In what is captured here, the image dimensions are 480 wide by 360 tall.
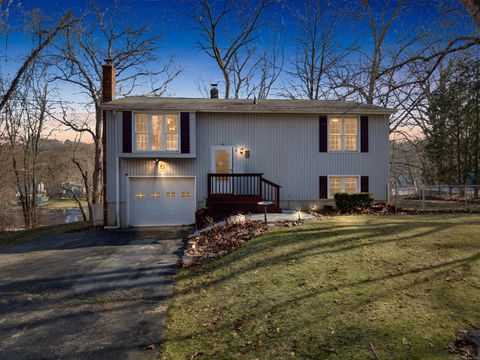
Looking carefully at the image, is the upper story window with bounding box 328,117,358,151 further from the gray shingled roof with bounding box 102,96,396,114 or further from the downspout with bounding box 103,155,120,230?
the downspout with bounding box 103,155,120,230

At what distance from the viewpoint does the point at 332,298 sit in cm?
484

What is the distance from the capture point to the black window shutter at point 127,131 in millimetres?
13812

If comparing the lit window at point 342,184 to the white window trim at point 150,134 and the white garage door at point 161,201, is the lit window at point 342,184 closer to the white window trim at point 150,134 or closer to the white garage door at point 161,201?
the white garage door at point 161,201

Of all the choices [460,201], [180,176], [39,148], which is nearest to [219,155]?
[180,176]

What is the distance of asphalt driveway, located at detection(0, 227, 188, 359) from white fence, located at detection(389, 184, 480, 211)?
11327 mm

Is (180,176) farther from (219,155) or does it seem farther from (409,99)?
(409,99)

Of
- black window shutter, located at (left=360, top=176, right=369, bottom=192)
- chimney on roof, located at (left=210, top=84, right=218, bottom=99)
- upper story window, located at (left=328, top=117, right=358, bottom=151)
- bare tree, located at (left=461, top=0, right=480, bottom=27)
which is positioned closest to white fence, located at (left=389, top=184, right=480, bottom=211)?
black window shutter, located at (left=360, top=176, right=369, bottom=192)

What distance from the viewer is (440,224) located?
30.6 feet

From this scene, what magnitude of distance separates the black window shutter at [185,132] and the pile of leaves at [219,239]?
467 cm

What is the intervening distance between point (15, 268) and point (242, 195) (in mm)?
8533

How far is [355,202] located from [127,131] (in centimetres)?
1121

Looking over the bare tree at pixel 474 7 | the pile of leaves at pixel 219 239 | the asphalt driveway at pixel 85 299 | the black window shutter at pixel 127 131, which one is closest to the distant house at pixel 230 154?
the black window shutter at pixel 127 131

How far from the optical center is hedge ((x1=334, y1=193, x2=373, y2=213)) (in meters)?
13.4

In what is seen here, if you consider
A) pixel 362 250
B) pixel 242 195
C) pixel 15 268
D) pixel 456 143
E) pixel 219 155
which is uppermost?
pixel 456 143
